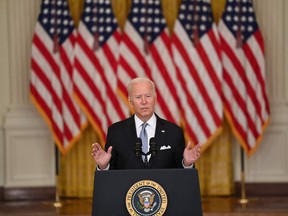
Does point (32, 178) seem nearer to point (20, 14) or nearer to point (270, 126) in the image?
point (20, 14)

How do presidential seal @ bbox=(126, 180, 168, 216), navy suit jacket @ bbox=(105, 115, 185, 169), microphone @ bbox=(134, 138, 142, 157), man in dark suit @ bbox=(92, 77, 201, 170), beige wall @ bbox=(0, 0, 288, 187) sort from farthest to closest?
beige wall @ bbox=(0, 0, 288, 187) → navy suit jacket @ bbox=(105, 115, 185, 169) → man in dark suit @ bbox=(92, 77, 201, 170) → microphone @ bbox=(134, 138, 142, 157) → presidential seal @ bbox=(126, 180, 168, 216)

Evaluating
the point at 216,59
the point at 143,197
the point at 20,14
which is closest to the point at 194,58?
the point at 216,59

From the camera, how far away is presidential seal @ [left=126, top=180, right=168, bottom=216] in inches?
150

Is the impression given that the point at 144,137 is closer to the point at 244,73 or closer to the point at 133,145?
the point at 133,145

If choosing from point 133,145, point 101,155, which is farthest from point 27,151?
point 101,155

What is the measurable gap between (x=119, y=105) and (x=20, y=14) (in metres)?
1.79

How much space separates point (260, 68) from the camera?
8789mm

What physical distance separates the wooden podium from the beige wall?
537 centimetres

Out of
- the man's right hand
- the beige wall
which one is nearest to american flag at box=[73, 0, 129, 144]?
the beige wall

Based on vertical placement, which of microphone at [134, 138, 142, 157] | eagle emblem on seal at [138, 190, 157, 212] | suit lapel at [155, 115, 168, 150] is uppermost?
suit lapel at [155, 115, 168, 150]

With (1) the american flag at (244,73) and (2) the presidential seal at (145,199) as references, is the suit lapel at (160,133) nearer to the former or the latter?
(2) the presidential seal at (145,199)

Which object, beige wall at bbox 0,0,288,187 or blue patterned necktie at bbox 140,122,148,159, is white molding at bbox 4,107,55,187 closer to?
beige wall at bbox 0,0,288,187

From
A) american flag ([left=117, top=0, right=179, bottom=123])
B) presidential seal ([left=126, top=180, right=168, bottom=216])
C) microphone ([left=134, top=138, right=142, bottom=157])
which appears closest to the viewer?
presidential seal ([left=126, top=180, right=168, bottom=216])

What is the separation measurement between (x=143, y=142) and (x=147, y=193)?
0.52 m
